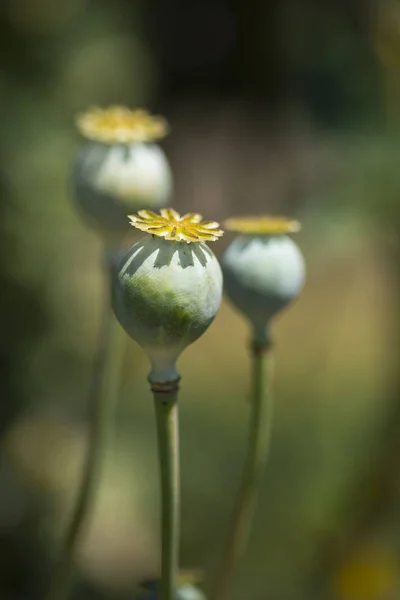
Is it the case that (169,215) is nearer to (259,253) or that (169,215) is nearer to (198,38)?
(259,253)

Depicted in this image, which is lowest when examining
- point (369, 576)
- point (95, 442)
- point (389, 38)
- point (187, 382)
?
point (369, 576)

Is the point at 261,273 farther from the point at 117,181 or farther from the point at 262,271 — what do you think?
the point at 117,181

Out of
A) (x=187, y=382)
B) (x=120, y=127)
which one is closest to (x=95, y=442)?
(x=120, y=127)

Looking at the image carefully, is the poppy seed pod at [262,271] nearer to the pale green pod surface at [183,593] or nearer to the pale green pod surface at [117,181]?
the pale green pod surface at [117,181]

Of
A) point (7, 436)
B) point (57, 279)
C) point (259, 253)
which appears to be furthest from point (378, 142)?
point (259, 253)

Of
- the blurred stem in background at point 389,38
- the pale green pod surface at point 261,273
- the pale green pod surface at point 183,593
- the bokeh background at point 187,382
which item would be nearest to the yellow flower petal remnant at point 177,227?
the pale green pod surface at point 261,273
